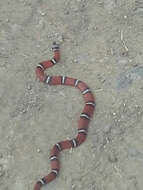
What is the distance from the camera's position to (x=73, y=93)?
7980 mm

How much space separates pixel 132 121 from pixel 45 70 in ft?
Result: 7.25

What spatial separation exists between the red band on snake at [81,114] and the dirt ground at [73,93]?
101 millimetres

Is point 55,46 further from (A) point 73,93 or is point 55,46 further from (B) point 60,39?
(A) point 73,93

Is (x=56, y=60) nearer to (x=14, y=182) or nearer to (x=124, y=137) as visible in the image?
(x=124, y=137)

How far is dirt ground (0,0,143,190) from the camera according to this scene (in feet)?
22.0

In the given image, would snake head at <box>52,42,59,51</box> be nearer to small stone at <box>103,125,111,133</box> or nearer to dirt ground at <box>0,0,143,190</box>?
dirt ground at <box>0,0,143,190</box>

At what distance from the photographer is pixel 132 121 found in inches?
287

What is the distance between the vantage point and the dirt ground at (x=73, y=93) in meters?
6.71

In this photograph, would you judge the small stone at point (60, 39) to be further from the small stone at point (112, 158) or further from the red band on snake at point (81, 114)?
the small stone at point (112, 158)

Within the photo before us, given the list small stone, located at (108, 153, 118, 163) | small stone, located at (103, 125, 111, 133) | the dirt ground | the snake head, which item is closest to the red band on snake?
the snake head

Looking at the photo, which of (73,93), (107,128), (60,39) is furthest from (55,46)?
(107,128)

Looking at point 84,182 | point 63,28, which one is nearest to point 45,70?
point 63,28

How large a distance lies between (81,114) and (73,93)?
2.01 ft

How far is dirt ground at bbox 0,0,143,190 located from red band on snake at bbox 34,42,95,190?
0.10 m
